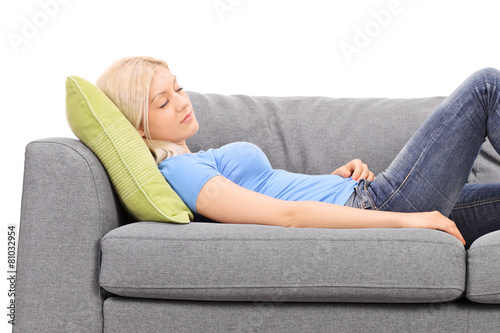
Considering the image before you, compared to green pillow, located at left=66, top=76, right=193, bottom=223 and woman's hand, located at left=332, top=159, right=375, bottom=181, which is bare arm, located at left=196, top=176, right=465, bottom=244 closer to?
green pillow, located at left=66, top=76, right=193, bottom=223

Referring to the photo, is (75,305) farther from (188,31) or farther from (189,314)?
(188,31)

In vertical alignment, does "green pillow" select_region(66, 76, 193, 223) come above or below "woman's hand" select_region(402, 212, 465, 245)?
above

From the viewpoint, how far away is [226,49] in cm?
271

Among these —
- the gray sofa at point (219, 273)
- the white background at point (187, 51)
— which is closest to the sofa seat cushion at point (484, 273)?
the gray sofa at point (219, 273)

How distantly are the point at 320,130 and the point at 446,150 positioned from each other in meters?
0.64

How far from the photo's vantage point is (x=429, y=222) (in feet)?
5.21

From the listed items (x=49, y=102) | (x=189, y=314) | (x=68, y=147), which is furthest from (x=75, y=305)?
(x=49, y=102)

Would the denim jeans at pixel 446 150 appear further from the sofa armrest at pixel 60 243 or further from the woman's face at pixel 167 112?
the sofa armrest at pixel 60 243

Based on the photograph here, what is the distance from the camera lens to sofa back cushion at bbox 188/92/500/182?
86.0 inches

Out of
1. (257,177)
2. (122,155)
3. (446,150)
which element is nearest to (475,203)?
(446,150)

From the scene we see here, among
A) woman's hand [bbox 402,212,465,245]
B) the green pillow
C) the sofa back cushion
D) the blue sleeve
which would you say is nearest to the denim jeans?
woman's hand [bbox 402,212,465,245]

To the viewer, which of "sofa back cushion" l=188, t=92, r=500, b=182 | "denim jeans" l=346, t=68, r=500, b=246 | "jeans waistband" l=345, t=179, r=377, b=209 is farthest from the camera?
"sofa back cushion" l=188, t=92, r=500, b=182

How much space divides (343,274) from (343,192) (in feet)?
1.44

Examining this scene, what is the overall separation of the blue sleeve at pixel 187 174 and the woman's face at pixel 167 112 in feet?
0.41
